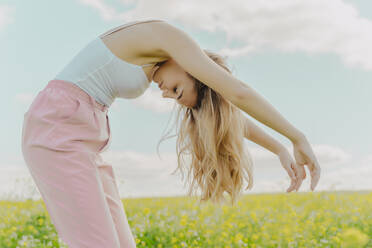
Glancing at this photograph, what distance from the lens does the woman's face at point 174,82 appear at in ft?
7.45

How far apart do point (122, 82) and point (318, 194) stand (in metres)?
5.19

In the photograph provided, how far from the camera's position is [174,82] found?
2309 mm

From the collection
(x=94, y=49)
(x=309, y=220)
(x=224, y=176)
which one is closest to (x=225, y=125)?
(x=224, y=176)

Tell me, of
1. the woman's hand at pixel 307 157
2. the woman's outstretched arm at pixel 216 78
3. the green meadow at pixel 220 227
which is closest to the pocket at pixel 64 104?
the woman's outstretched arm at pixel 216 78

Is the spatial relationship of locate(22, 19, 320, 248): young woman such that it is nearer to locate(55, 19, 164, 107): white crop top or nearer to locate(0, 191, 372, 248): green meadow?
locate(55, 19, 164, 107): white crop top

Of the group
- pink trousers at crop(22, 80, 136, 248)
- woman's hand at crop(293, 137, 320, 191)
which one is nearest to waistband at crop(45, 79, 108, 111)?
pink trousers at crop(22, 80, 136, 248)

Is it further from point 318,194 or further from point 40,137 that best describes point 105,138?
point 318,194

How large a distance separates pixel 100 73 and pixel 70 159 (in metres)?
0.45

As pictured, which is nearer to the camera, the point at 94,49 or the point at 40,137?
the point at 40,137

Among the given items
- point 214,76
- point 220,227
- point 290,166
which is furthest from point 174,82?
point 220,227

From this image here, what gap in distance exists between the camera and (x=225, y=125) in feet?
8.35

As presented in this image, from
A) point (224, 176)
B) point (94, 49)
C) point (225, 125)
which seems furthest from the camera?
point (224, 176)

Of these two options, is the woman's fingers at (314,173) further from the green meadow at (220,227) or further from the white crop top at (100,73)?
the green meadow at (220,227)

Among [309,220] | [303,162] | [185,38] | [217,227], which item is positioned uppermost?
[185,38]
